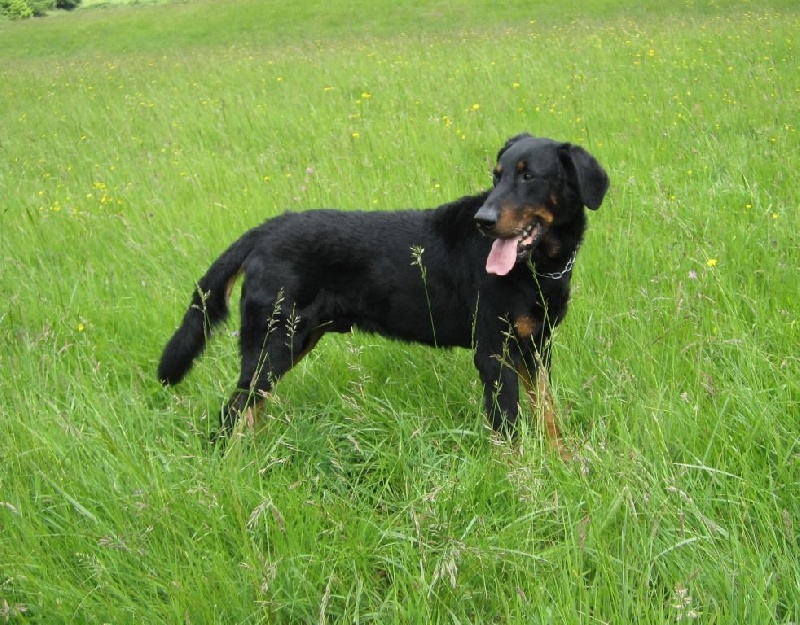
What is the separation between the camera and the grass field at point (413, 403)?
2.02 m

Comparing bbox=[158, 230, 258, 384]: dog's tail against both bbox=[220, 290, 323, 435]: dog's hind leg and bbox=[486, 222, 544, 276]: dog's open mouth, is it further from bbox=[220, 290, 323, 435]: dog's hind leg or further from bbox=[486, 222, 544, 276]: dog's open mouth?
bbox=[486, 222, 544, 276]: dog's open mouth

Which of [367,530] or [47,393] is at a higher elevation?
[47,393]

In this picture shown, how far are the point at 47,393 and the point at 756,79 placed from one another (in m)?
7.00

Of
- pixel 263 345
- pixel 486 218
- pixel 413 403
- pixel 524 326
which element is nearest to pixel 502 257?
pixel 486 218

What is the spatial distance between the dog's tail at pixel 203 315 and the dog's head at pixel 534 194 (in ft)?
3.41

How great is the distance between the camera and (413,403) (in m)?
3.18

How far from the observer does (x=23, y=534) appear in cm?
227

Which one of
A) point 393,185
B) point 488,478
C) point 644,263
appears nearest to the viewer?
point 488,478

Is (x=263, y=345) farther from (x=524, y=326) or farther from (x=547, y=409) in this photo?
(x=547, y=409)

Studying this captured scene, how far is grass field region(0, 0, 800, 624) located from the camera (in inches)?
79.6

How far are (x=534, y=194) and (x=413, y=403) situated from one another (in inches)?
38.0

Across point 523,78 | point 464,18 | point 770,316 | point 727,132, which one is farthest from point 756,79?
point 464,18

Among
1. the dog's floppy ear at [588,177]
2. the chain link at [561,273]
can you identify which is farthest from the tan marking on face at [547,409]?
the dog's floppy ear at [588,177]

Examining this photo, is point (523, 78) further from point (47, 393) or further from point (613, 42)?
point (47, 393)
